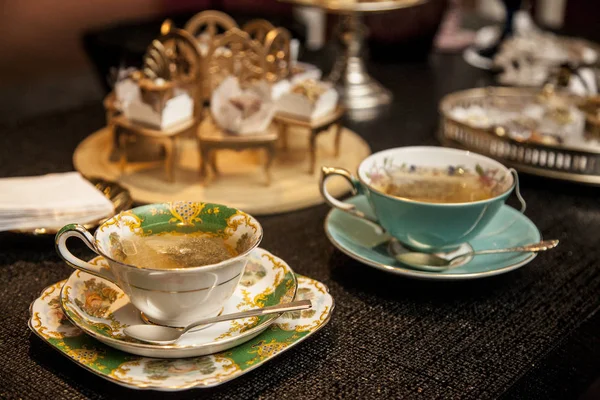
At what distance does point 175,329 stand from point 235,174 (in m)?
0.52

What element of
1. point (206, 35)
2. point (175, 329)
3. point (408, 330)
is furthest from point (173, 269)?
point (206, 35)

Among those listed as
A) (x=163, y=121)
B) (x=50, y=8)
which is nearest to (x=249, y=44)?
(x=163, y=121)

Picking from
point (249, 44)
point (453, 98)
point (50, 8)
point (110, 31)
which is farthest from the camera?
point (50, 8)

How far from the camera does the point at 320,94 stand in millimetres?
1146

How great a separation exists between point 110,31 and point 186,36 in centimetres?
74

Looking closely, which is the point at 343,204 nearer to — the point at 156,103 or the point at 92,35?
the point at 156,103

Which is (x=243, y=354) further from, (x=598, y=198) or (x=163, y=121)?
(x=598, y=198)

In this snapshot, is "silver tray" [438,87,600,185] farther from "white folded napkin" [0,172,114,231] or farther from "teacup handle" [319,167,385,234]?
"white folded napkin" [0,172,114,231]

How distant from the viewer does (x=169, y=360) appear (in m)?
0.64

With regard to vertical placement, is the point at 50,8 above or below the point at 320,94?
below

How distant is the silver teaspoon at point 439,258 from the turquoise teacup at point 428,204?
0.01m

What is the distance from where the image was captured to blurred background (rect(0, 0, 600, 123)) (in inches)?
71.2

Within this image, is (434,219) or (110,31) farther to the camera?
(110,31)

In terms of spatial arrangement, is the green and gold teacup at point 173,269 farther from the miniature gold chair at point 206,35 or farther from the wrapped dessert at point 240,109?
the miniature gold chair at point 206,35
